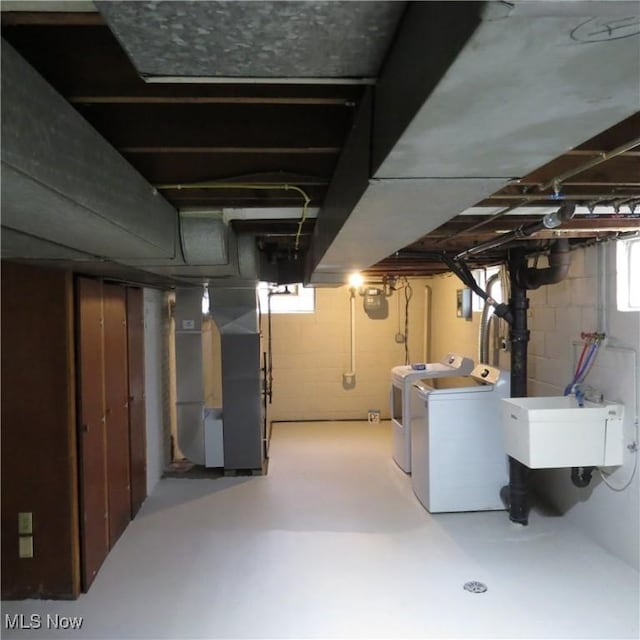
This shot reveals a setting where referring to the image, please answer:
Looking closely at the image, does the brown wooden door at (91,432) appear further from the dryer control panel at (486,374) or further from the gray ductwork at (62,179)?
the dryer control panel at (486,374)

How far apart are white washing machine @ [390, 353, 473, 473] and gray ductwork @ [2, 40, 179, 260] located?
323 cm

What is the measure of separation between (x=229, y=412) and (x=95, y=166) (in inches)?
141

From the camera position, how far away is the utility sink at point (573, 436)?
2.81 metres

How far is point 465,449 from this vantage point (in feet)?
12.1

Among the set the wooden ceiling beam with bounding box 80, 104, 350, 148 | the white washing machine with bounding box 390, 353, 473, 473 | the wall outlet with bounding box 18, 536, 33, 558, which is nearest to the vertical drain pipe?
the white washing machine with bounding box 390, 353, 473, 473

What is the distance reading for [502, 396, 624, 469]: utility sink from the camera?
2.81 meters

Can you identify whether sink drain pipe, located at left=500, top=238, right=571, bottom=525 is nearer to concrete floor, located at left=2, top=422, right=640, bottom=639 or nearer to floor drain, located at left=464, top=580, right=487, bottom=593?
concrete floor, located at left=2, top=422, right=640, bottom=639

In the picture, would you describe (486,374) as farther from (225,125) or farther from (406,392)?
(225,125)

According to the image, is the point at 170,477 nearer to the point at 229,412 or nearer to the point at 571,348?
the point at 229,412

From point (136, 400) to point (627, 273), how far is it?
141 inches

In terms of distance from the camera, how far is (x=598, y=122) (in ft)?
2.49

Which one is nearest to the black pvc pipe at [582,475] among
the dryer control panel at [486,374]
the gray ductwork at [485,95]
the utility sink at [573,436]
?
the utility sink at [573,436]

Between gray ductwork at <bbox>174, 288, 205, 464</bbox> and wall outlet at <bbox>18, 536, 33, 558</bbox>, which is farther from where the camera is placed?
gray ductwork at <bbox>174, 288, 205, 464</bbox>

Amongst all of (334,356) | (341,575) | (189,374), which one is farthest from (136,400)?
(334,356)
